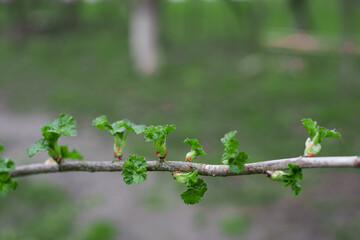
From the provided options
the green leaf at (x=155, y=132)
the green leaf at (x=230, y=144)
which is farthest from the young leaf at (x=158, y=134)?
the green leaf at (x=230, y=144)

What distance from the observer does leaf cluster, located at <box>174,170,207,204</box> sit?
A: 863mm

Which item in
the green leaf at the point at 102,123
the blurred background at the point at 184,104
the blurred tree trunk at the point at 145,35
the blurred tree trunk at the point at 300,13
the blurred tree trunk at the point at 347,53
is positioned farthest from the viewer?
the blurred tree trunk at the point at 300,13

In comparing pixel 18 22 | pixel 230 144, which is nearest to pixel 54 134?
pixel 230 144

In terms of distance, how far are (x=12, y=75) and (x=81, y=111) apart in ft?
12.1

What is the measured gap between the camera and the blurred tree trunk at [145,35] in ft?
29.9

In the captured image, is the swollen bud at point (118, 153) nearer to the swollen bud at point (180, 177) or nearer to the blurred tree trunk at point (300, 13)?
the swollen bud at point (180, 177)

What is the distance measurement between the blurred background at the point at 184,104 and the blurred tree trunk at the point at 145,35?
0.03 meters

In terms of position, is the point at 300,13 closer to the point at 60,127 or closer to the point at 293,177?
the point at 60,127

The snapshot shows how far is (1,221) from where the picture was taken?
5.14m

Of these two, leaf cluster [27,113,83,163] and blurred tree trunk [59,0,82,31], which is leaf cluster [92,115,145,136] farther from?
blurred tree trunk [59,0,82,31]

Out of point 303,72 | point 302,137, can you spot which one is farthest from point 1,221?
point 303,72

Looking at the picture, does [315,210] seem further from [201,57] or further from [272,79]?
[201,57]

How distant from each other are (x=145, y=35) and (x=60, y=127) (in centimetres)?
854

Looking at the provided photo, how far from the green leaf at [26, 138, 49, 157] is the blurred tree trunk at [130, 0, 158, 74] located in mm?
8338
